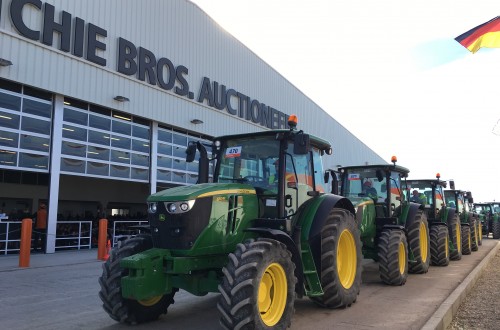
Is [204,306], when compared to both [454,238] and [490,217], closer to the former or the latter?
[454,238]

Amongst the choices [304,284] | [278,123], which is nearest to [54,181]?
→ [304,284]

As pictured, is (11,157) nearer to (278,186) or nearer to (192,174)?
(192,174)

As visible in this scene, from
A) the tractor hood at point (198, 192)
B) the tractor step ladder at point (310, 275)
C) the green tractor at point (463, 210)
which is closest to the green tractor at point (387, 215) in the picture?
the tractor step ladder at point (310, 275)

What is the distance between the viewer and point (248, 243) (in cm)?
475

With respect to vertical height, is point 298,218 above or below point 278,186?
below

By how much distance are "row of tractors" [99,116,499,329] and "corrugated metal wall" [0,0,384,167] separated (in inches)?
333

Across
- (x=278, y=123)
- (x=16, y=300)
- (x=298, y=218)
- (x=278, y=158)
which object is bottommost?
(x=16, y=300)

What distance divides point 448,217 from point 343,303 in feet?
26.4

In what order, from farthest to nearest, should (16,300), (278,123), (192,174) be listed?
(278,123)
(192,174)
(16,300)

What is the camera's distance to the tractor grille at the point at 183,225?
4855mm

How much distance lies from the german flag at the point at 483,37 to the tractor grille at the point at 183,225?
10.4 m

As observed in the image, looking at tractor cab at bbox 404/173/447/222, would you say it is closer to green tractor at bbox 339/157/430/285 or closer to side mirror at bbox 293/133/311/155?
green tractor at bbox 339/157/430/285

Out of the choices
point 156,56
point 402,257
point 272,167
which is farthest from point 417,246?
point 156,56

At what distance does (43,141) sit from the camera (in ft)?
43.1
